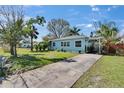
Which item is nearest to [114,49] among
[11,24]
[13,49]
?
[13,49]

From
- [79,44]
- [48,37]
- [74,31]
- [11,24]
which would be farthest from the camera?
[74,31]

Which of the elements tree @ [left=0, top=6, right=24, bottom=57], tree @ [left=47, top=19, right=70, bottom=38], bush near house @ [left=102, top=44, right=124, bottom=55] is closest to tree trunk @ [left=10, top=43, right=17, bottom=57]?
tree @ [left=0, top=6, right=24, bottom=57]

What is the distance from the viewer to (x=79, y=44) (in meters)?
21.3

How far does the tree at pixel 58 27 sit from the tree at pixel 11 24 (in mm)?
17040

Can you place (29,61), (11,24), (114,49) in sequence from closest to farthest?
(29,61)
(11,24)
(114,49)

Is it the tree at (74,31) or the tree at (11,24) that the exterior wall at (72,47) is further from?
the tree at (74,31)

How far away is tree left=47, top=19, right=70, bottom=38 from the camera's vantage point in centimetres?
3238

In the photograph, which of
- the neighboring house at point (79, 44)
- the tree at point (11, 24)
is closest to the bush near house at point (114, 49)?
the neighboring house at point (79, 44)

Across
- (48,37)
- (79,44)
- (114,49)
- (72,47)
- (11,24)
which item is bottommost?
(114,49)

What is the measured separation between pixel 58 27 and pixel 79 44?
1323cm

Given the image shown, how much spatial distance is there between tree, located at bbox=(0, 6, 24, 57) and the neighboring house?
26.5ft

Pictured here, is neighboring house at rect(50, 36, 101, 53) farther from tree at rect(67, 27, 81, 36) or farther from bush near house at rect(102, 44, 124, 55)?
tree at rect(67, 27, 81, 36)

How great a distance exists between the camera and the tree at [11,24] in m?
14.2

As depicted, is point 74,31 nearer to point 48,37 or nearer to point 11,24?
point 48,37
